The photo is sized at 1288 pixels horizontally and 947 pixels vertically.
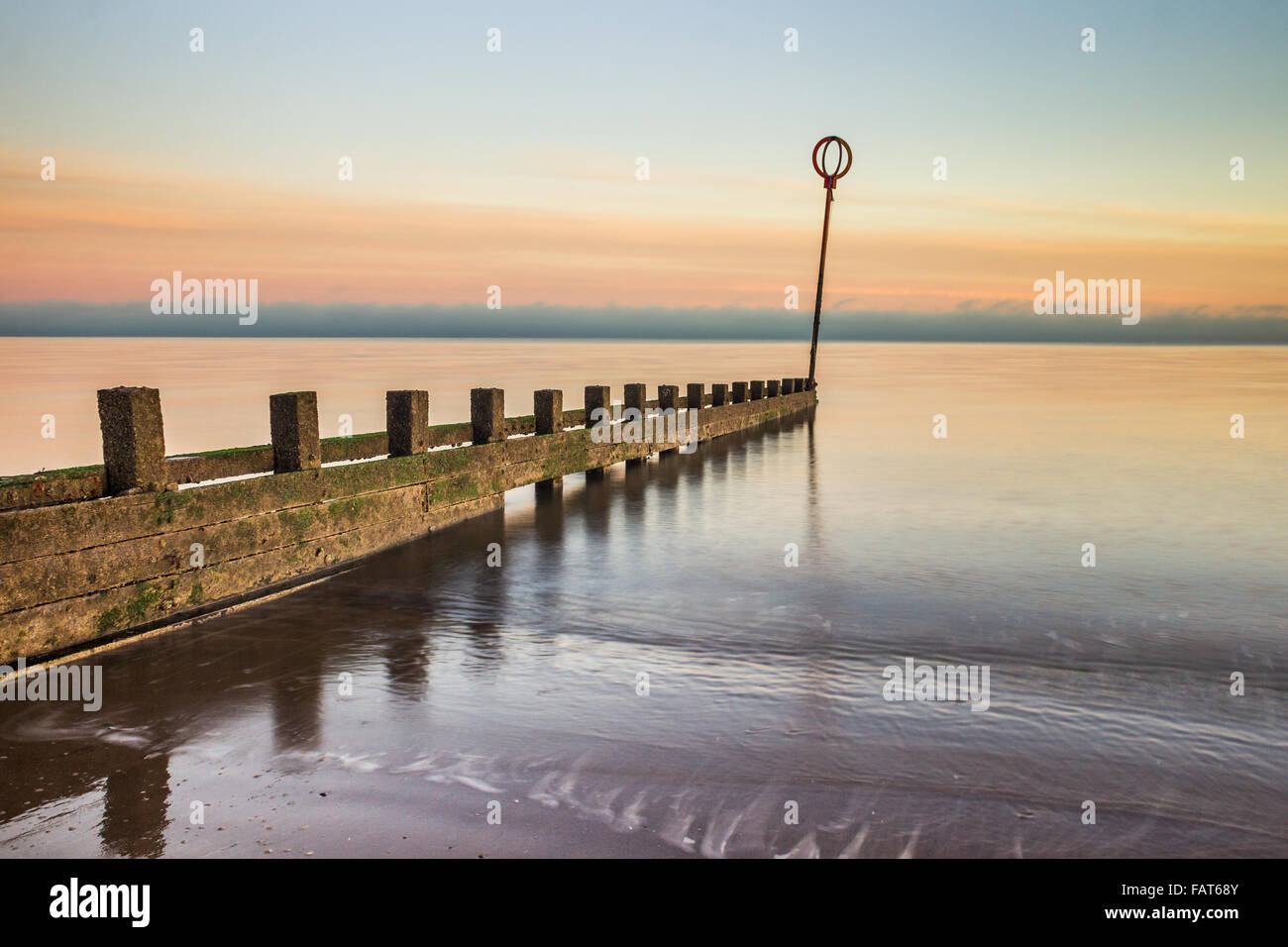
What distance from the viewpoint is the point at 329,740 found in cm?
543

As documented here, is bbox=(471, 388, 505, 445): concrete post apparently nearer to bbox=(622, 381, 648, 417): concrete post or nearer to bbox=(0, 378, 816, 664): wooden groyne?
bbox=(0, 378, 816, 664): wooden groyne

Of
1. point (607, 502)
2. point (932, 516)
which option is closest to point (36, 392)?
point (607, 502)

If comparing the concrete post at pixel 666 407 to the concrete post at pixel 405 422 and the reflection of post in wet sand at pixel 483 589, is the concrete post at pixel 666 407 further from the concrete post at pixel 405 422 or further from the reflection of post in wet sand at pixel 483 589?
the concrete post at pixel 405 422

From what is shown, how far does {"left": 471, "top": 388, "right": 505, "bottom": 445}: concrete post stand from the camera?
12617mm

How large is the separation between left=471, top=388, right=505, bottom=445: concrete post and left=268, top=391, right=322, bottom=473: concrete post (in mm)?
3525

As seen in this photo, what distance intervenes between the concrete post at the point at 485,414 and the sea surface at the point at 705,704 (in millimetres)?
1098

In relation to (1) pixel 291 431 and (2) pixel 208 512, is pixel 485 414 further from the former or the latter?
(2) pixel 208 512

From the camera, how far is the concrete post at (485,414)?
1262 cm

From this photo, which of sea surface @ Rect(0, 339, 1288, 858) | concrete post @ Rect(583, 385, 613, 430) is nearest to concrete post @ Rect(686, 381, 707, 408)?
concrete post @ Rect(583, 385, 613, 430)

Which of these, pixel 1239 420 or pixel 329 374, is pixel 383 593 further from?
pixel 329 374

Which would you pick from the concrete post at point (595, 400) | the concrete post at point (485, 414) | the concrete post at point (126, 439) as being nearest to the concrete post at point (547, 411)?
the concrete post at point (595, 400)

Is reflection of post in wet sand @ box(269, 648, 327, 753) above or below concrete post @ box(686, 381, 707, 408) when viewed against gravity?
below

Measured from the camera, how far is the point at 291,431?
9.05 metres
